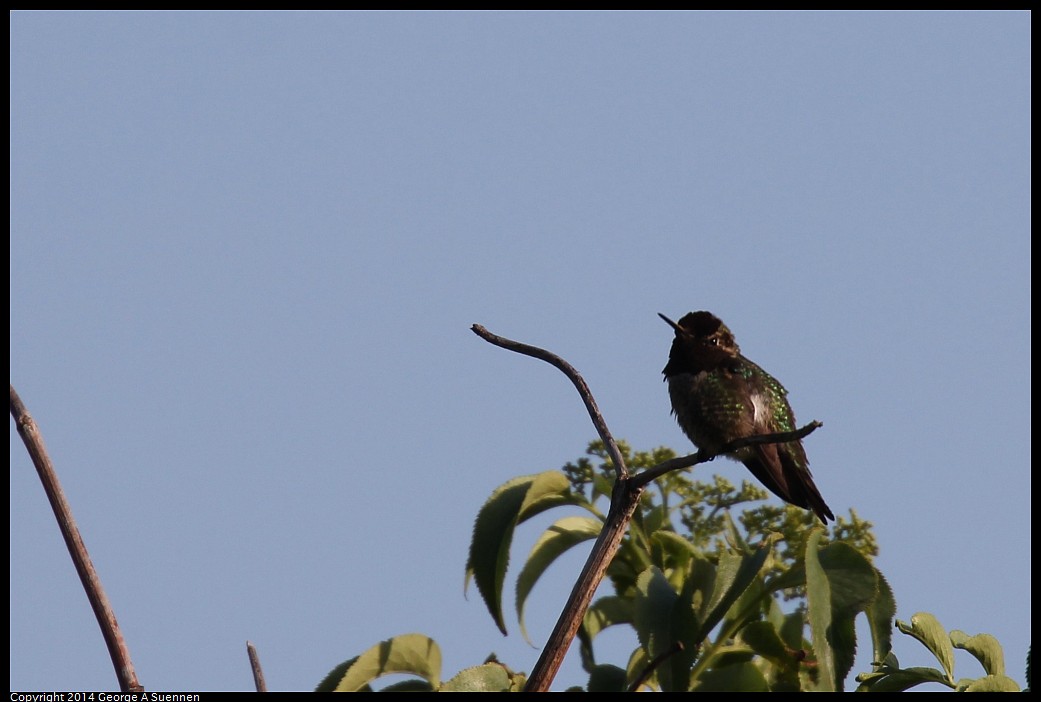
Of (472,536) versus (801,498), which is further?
(801,498)

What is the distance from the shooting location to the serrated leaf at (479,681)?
8.84 ft

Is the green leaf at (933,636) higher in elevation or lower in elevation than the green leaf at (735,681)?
higher

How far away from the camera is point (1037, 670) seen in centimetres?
241

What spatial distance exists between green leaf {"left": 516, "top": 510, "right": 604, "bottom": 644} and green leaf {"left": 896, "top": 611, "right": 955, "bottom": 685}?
2.81 ft

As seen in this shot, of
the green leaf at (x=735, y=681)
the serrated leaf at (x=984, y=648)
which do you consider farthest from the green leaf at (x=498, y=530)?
the serrated leaf at (x=984, y=648)

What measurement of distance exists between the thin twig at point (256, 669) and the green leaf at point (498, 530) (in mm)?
925

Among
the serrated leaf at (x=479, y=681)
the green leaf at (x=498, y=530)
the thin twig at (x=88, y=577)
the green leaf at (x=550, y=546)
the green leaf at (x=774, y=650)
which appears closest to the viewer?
the thin twig at (x=88, y=577)

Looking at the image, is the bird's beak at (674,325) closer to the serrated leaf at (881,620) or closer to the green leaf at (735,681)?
the serrated leaf at (881,620)

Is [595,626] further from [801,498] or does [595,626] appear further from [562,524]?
[801,498]

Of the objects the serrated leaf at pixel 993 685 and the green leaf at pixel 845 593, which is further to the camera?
the green leaf at pixel 845 593

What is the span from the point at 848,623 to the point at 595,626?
2.27 feet

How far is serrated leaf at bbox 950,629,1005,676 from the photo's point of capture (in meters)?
2.78

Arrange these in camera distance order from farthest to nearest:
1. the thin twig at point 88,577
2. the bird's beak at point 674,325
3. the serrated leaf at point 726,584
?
the bird's beak at point 674,325, the serrated leaf at point 726,584, the thin twig at point 88,577
